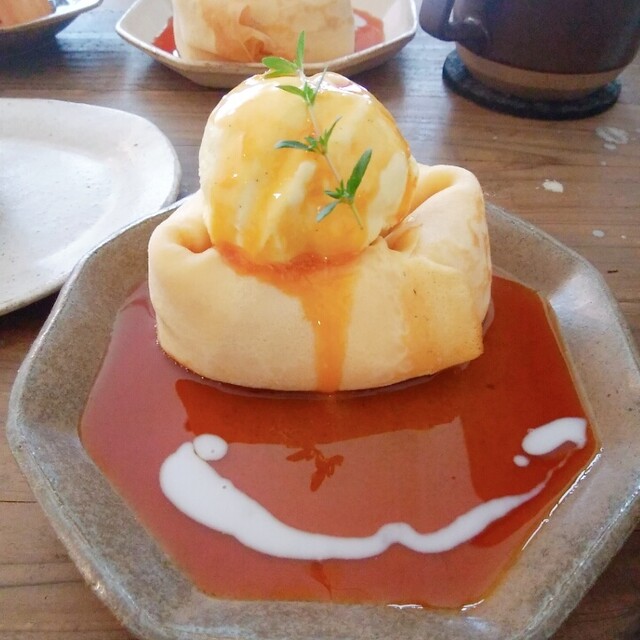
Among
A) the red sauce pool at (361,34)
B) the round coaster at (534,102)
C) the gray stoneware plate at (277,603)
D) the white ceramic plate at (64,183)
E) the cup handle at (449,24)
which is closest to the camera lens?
the gray stoneware plate at (277,603)

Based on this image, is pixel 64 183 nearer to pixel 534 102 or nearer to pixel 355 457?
pixel 355 457

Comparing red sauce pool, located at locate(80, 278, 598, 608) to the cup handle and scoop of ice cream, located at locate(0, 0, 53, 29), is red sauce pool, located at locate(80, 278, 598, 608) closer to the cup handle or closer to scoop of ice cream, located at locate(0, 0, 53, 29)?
the cup handle

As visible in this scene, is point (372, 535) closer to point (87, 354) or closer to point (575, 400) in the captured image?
point (575, 400)

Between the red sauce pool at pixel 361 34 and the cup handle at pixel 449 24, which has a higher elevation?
the cup handle at pixel 449 24

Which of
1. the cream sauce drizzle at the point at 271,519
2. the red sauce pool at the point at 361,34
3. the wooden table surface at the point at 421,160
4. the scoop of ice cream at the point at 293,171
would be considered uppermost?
the scoop of ice cream at the point at 293,171

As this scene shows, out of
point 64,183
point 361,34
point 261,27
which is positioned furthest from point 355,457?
point 361,34

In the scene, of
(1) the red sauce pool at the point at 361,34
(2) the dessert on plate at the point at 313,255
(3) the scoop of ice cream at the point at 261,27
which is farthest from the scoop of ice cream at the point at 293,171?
(1) the red sauce pool at the point at 361,34

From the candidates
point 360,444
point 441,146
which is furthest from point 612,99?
point 360,444

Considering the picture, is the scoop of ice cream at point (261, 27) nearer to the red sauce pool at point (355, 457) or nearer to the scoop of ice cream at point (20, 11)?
the scoop of ice cream at point (20, 11)

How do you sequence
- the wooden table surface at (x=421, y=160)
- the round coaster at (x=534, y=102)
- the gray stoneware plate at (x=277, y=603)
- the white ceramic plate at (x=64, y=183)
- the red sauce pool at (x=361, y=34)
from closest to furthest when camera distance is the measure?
the gray stoneware plate at (x=277, y=603)
the wooden table surface at (x=421, y=160)
the white ceramic plate at (x=64, y=183)
the round coaster at (x=534, y=102)
the red sauce pool at (x=361, y=34)
